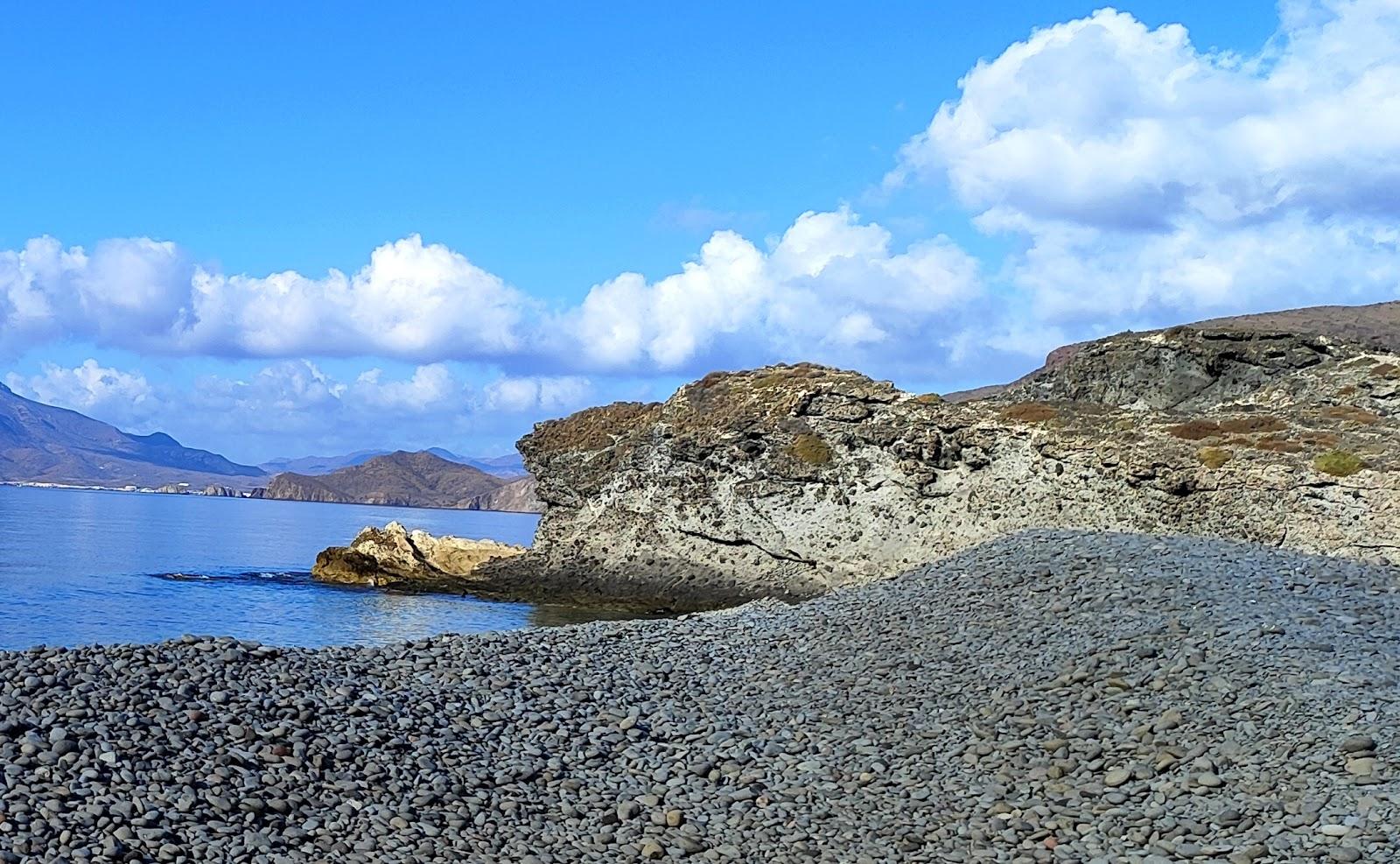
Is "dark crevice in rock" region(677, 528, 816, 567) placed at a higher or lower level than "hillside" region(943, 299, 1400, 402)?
lower

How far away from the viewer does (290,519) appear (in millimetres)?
111438

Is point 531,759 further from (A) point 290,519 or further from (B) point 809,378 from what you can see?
(A) point 290,519

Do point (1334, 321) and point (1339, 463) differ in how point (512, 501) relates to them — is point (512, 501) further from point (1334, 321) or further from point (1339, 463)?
point (1339, 463)

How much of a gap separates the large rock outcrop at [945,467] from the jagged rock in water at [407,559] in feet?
5.58

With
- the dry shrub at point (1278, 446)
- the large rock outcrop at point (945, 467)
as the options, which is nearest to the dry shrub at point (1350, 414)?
the large rock outcrop at point (945, 467)

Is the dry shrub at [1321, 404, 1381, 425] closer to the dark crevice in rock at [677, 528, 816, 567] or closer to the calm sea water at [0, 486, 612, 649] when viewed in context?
the dark crevice in rock at [677, 528, 816, 567]

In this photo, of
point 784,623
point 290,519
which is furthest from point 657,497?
point 290,519

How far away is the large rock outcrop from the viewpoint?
26.9 meters

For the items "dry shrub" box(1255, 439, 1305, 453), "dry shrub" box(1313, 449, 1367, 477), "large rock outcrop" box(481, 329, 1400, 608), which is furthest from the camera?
"dry shrub" box(1255, 439, 1305, 453)

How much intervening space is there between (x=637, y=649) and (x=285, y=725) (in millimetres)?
5729

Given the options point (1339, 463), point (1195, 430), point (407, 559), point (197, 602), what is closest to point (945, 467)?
point (1195, 430)

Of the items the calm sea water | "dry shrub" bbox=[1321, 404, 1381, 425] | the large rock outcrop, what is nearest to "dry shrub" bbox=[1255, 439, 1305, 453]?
the large rock outcrop

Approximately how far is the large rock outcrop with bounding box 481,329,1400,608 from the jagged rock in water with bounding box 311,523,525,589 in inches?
66.9

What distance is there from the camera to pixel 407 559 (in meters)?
37.1
